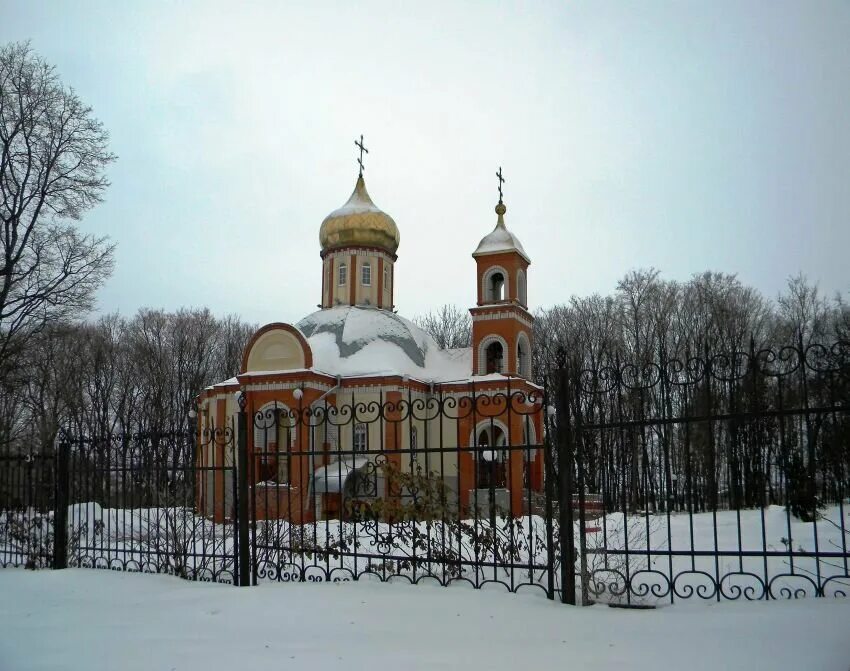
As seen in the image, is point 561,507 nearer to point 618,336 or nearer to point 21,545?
point 21,545

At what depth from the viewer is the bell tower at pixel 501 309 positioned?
24250 millimetres

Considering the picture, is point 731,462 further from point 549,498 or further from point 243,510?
point 243,510

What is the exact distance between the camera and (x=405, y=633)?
→ 531 centimetres

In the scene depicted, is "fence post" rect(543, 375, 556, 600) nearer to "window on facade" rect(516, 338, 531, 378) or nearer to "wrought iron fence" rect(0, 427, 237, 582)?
"wrought iron fence" rect(0, 427, 237, 582)

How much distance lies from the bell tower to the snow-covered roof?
3.90ft

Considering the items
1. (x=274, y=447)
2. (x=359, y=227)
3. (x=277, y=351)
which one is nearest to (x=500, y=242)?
(x=359, y=227)

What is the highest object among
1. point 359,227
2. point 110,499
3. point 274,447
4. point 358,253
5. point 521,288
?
point 359,227

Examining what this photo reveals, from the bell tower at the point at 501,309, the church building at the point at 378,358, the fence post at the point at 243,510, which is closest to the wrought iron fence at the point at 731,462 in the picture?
the fence post at the point at 243,510

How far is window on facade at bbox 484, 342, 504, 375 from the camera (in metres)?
24.7

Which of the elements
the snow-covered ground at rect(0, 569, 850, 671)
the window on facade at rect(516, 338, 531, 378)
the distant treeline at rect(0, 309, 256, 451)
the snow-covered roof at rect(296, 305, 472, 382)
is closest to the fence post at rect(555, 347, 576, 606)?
the snow-covered ground at rect(0, 569, 850, 671)

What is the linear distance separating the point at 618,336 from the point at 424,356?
1027 cm

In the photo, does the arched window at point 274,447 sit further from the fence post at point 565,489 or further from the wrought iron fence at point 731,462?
the wrought iron fence at point 731,462

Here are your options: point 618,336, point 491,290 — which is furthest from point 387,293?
point 618,336

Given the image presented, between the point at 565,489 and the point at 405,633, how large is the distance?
6.01 ft
